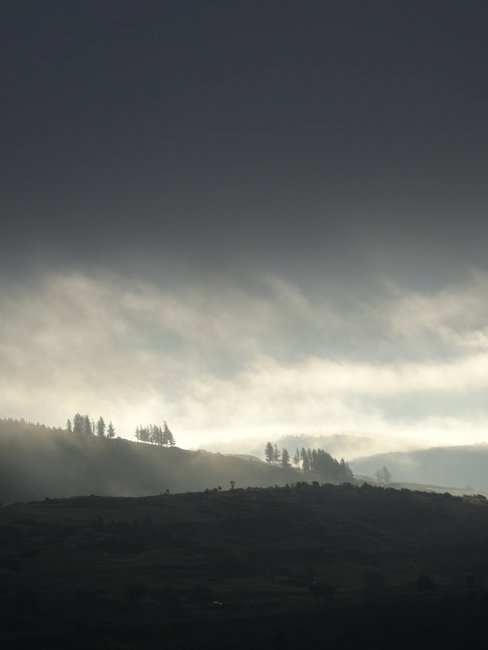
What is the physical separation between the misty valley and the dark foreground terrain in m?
0.21

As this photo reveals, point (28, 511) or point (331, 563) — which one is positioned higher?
point (28, 511)

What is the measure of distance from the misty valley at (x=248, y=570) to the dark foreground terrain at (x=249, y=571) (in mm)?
211

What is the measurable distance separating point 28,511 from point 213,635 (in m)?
76.4

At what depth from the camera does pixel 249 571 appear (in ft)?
244

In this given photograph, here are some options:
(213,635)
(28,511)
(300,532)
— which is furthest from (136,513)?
(213,635)

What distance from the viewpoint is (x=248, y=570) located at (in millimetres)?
74562

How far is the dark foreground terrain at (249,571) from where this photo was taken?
4031 cm

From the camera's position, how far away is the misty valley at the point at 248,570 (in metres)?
40.5

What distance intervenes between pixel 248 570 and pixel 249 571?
1.11 ft

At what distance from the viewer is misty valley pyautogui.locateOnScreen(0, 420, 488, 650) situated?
133 ft

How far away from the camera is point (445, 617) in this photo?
4081 cm

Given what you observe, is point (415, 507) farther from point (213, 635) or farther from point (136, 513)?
point (213, 635)

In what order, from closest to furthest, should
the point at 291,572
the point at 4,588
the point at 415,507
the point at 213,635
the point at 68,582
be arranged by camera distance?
the point at 213,635
the point at 4,588
the point at 68,582
the point at 291,572
the point at 415,507

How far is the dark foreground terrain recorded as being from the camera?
4031 cm
